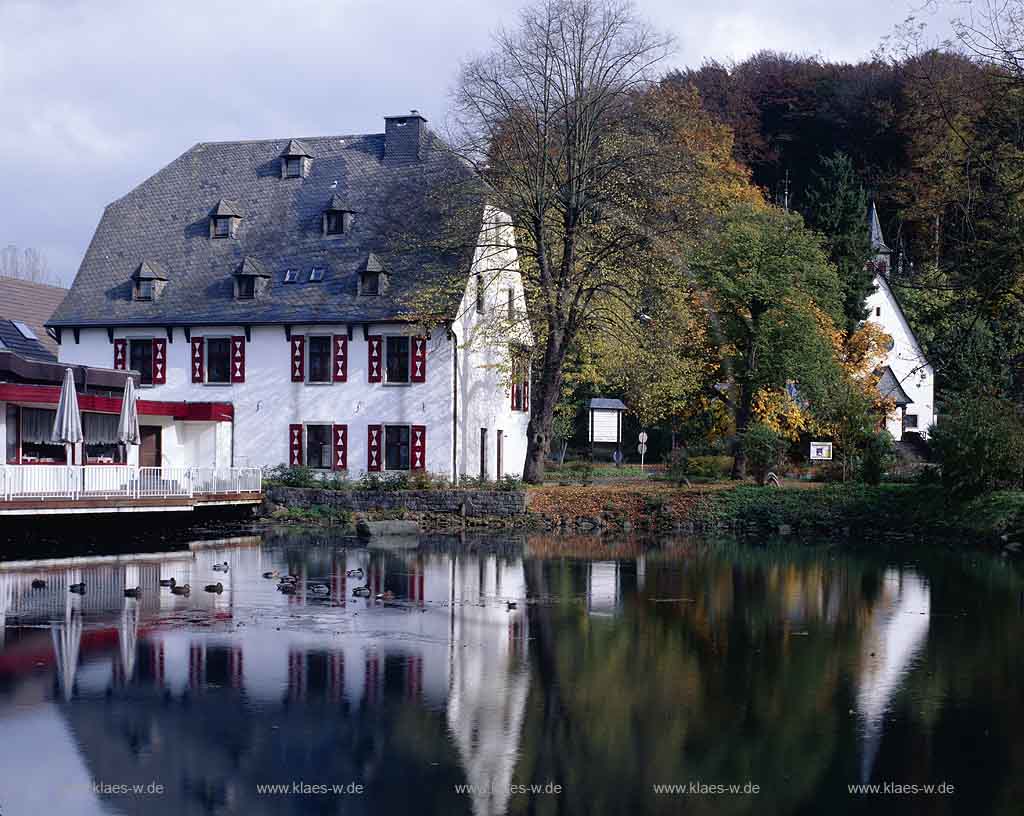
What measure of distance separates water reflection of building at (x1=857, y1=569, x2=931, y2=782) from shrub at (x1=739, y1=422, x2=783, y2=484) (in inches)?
503

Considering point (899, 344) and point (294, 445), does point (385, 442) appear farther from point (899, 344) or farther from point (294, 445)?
point (899, 344)

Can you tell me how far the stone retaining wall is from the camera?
35.1 metres

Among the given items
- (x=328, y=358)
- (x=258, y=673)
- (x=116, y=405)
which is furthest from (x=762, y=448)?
(x=258, y=673)

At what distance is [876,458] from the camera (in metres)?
35.7

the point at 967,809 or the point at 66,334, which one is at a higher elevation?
the point at 66,334

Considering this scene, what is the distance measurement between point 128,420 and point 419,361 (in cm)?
1050

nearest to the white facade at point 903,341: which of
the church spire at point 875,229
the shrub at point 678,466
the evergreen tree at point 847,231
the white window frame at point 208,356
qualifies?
the church spire at point 875,229

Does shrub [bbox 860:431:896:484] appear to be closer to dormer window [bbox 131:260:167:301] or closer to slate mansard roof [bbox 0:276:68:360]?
dormer window [bbox 131:260:167:301]

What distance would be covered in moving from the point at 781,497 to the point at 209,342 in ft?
58.7

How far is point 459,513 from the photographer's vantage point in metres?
35.1

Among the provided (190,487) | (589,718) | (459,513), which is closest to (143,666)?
(589,718)

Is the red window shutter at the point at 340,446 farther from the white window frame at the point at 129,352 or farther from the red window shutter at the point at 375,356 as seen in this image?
the white window frame at the point at 129,352

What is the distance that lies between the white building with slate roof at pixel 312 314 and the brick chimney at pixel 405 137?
0.05 m

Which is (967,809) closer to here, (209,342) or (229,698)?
(229,698)
